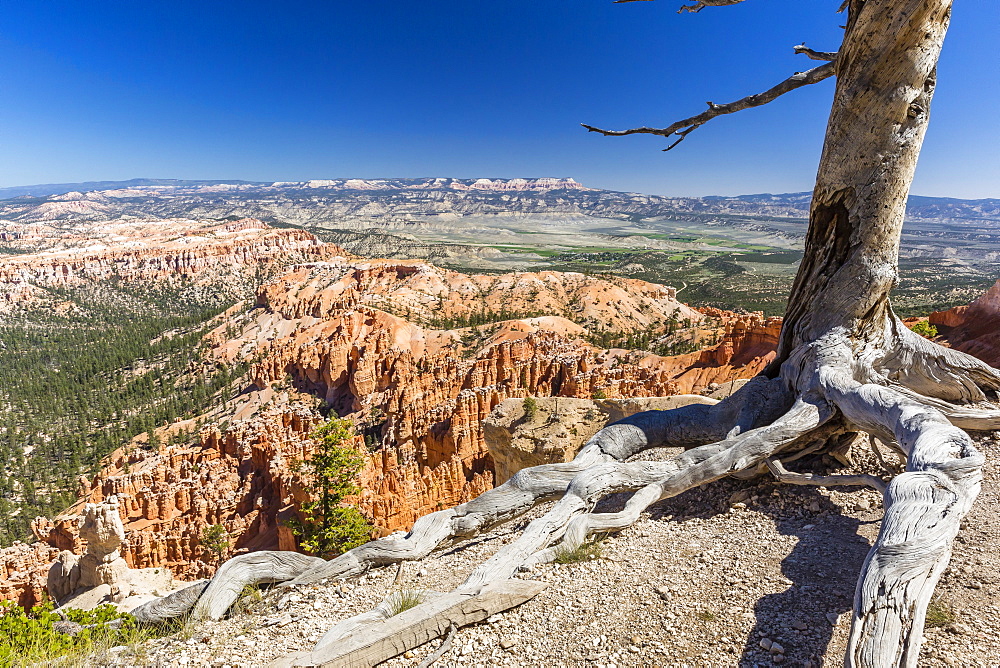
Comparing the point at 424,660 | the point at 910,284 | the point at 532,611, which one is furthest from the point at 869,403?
the point at 910,284

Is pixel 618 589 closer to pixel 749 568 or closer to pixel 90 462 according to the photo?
A: pixel 749 568

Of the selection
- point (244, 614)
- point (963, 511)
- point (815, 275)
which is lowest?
point (244, 614)

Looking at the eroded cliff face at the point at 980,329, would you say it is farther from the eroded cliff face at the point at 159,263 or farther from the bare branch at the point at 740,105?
the eroded cliff face at the point at 159,263

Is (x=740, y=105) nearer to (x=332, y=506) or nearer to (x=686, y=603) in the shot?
(x=686, y=603)

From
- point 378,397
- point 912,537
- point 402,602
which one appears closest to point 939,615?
point 912,537

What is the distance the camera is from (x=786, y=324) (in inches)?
265

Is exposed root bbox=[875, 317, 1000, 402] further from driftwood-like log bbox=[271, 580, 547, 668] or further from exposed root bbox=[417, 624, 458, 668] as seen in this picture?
exposed root bbox=[417, 624, 458, 668]

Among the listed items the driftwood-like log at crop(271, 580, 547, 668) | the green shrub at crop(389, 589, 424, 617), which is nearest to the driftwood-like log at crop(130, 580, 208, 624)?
the driftwood-like log at crop(271, 580, 547, 668)

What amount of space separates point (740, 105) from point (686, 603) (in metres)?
5.85

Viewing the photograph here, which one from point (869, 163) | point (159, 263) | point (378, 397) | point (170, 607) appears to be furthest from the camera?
point (159, 263)

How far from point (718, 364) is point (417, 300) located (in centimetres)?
5190

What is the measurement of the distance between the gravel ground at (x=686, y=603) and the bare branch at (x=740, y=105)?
464cm

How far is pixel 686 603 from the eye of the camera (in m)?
3.49

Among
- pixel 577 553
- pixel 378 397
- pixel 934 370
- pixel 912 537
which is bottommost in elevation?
pixel 378 397
